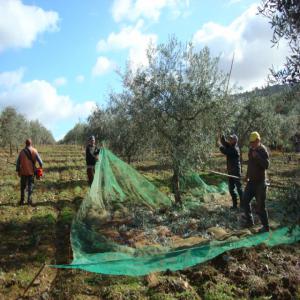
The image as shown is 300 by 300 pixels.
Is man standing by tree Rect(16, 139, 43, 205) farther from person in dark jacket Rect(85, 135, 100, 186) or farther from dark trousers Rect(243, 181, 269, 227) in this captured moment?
dark trousers Rect(243, 181, 269, 227)

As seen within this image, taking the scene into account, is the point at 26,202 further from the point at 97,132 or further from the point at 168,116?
the point at 97,132

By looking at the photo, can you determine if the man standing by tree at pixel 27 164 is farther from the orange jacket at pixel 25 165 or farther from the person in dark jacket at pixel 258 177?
the person in dark jacket at pixel 258 177

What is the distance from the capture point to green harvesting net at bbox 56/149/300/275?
23.4 ft

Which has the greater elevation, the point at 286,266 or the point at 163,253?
the point at 163,253

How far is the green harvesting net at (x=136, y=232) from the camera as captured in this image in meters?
7.12

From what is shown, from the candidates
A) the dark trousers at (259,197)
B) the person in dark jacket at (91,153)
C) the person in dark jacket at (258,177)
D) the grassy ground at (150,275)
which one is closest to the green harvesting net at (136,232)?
the grassy ground at (150,275)

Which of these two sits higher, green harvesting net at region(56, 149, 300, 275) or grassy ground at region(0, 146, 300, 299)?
green harvesting net at region(56, 149, 300, 275)

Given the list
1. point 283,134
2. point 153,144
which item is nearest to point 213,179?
point 153,144

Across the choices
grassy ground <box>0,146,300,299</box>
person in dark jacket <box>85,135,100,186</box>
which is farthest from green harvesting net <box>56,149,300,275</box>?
person in dark jacket <box>85,135,100,186</box>

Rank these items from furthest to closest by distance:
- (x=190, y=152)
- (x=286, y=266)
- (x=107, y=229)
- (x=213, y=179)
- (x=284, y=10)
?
(x=213, y=179) < (x=190, y=152) < (x=107, y=229) < (x=286, y=266) < (x=284, y=10)

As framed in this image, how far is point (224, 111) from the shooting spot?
13484 mm

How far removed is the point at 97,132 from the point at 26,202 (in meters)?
20.0

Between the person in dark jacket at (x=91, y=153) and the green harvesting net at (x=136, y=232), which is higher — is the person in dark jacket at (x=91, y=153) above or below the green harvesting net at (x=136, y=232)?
above

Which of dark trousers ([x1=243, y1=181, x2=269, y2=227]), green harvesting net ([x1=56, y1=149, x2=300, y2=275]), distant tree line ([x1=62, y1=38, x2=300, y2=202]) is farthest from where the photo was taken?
distant tree line ([x1=62, y1=38, x2=300, y2=202])
